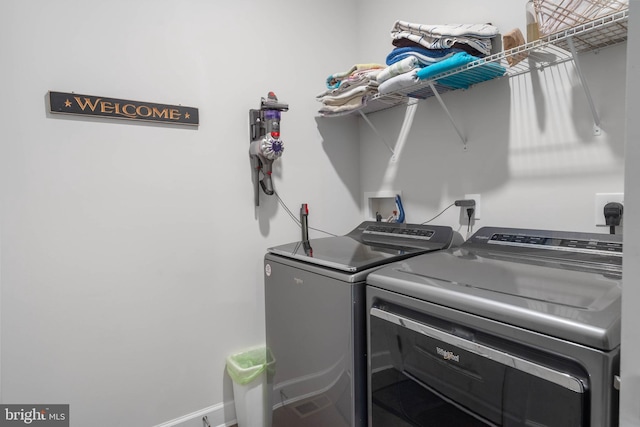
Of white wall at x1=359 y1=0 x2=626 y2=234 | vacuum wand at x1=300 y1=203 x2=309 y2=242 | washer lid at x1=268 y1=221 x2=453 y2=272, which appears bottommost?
washer lid at x1=268 y1=221 x2=453 y2=272

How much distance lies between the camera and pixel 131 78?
1.50 metres

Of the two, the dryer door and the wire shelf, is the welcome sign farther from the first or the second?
the dryer door

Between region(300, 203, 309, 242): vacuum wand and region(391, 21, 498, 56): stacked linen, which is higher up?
region(391, 21, 498, 56): stacked linen

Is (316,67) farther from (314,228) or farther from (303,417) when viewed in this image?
(303,417)

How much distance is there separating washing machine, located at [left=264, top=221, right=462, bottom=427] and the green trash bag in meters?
0.06

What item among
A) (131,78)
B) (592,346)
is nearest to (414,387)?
(592,346)

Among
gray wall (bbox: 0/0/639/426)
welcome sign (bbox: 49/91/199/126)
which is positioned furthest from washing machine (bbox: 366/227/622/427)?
welcome sign (bbox: 49/91/199/126)

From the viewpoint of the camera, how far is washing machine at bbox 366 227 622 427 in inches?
26.1

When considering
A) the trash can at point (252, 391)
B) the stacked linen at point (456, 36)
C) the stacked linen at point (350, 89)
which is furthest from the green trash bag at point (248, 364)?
the stacked linen at point (456, 36)

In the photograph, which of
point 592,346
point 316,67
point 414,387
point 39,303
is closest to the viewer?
point 592,346

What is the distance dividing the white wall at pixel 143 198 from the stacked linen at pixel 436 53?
2.20 feet

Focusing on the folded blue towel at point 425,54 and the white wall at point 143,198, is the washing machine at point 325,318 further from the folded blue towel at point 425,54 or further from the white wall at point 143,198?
the folded blue towel at point 425,54

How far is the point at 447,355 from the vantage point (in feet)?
2.93

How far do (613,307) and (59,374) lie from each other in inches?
72.2
